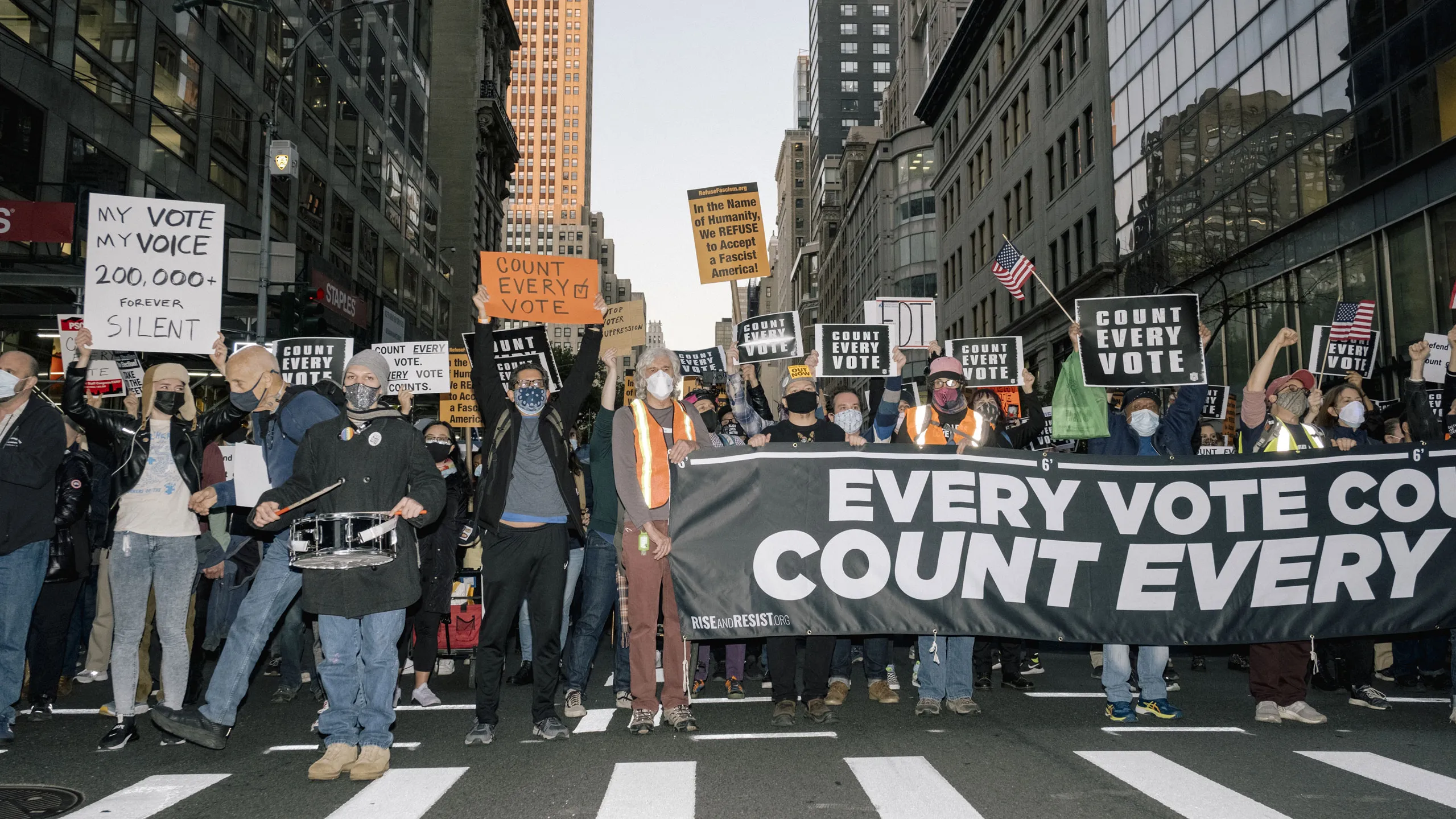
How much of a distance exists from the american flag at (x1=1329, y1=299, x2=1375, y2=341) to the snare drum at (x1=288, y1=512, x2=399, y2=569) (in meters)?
14.5

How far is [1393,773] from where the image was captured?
212 inches

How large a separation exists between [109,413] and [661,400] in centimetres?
349

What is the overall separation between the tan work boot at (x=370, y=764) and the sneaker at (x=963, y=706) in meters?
3.68

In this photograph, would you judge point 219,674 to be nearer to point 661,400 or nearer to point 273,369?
point 273,369

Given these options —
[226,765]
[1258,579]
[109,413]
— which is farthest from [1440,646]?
[109,413]

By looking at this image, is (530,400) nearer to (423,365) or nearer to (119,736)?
(119,736)

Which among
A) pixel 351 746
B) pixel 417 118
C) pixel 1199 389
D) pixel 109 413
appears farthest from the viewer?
pixel 417 118

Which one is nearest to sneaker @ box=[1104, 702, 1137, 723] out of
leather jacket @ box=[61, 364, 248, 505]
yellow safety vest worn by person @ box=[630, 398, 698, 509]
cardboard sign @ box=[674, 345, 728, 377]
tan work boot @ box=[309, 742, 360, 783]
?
yellow safety vest worn by person @ box=[630, 398, 698, 509]

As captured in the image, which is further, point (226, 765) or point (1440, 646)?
point (1440, 646)

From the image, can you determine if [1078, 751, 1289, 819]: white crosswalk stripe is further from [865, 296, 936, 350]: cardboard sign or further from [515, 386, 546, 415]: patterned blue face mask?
[865, 296, 936, 350]: cardboard sign

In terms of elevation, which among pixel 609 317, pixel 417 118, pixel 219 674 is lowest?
pixel 219 674

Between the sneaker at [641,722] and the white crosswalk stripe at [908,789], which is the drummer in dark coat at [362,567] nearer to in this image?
the sneaker at [641,722]

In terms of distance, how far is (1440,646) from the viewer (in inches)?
338

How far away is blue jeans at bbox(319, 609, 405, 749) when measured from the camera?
18.4 ft
